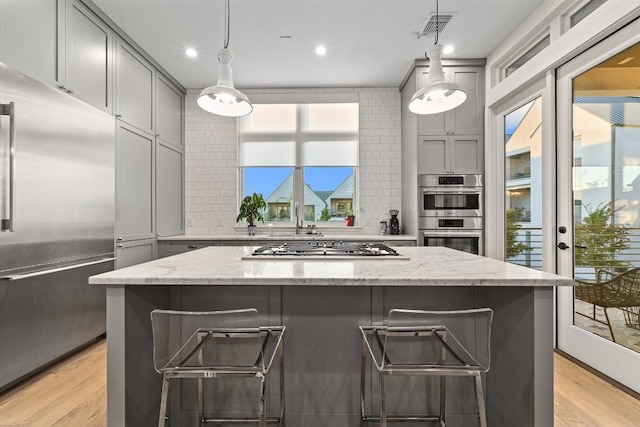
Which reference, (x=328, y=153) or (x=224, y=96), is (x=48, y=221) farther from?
(x=328, y=153)

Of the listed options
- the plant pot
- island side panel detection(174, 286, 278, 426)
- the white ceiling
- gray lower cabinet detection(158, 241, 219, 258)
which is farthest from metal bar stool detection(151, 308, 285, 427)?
the plant pot

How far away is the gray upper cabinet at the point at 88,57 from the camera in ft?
9.20

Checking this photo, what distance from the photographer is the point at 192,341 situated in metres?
1.41

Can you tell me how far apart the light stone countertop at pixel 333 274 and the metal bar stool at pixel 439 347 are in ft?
0.51

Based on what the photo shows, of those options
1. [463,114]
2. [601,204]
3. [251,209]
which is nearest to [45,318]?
[251,209]

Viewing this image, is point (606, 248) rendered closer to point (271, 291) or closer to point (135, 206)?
point (271, 291)

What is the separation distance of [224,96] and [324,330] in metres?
1.44

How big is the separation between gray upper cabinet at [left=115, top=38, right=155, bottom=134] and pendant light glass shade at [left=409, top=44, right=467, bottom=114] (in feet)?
9.35

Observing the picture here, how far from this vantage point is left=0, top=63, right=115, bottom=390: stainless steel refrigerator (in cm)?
224

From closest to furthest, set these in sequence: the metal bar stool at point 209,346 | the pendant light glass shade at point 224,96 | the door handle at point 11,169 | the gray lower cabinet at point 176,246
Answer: the metal bar stool at point 209,346
the pendant light glass shade at point 224,96
the door handle at point 11,169
the gray lower cabinet at point 176,246

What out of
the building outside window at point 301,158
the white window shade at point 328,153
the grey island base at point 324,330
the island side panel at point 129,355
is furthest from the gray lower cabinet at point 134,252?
the white window shade at point 328,153

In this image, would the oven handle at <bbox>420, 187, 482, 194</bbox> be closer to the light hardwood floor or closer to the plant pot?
the plant pot

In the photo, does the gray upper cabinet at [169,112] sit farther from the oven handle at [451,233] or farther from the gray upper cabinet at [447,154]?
the oven handle at [451,233]

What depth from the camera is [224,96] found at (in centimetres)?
211
